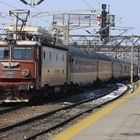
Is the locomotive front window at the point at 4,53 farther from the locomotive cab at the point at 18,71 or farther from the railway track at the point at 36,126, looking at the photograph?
the railway track at the point at 36,126

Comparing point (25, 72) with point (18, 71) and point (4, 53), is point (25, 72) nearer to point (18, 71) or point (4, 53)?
point (18, 71)

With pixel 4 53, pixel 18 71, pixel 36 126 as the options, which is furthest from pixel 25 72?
pixel 36 126

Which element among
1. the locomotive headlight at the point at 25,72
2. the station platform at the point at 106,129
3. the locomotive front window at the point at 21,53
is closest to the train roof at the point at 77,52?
the locomotive front window at the point at 21,53

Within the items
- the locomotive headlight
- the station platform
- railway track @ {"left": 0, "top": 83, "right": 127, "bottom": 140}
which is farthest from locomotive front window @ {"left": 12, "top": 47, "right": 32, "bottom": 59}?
the station platform

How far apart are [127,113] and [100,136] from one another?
7.53 m

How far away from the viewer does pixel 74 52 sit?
35031 millimetres

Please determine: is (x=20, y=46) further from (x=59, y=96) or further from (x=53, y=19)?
(x=53, y=19)

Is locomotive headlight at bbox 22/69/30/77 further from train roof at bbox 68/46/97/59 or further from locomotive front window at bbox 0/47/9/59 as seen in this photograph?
train roof at bbox 68/46/97/59

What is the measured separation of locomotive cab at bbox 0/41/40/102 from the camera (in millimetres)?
24438

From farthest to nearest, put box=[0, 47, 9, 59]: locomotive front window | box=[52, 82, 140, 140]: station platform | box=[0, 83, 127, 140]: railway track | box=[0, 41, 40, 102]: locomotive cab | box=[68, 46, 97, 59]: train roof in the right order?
box=[68, 46, 97, 59]: train roof < box=[0, 47, 9, 59]: locomotive front window < box=[0, 41, 40, 102]: locomotive cab < box=[0, 83, 127, 140]: railway track < box=[52, 82, 140, 140]: station platform

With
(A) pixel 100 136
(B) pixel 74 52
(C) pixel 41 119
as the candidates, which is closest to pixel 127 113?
(C) pixel 41 119

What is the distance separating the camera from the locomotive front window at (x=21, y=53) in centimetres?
2466

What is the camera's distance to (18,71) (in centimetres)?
2466

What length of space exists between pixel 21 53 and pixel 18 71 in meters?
0.81
